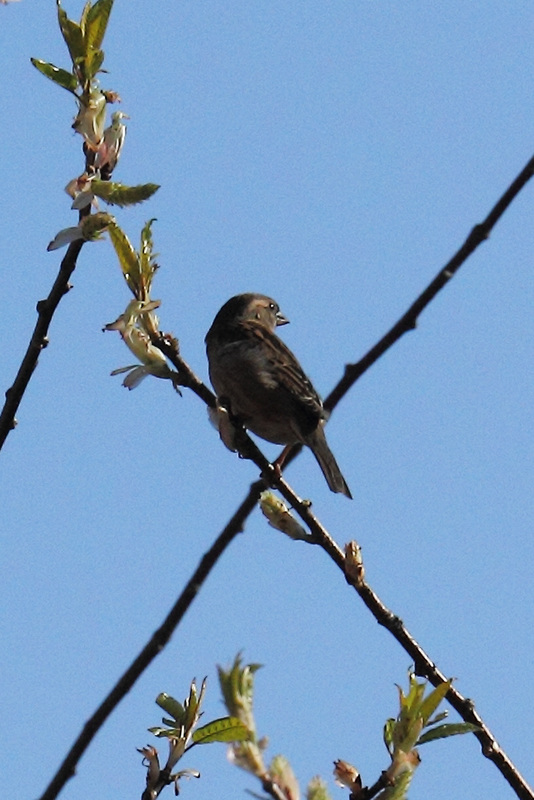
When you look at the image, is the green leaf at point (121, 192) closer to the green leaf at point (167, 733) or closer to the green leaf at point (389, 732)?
the green leaf at point (167, 733)

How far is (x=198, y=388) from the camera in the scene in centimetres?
367

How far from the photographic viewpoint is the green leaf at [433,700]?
354cm

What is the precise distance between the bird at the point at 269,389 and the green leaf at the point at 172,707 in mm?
2722

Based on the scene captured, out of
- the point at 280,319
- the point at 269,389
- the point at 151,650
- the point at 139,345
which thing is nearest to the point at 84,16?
the point at 139,345

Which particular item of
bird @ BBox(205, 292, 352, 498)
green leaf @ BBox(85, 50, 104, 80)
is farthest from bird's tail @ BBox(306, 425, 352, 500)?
green leaf @ BBox(85, 50, 104, 80)

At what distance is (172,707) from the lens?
3.92 m

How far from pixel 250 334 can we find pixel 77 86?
4.24 metres

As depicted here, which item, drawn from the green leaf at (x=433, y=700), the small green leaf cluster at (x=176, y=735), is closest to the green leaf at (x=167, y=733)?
the small green leaf cluster at (x=176, y=735)

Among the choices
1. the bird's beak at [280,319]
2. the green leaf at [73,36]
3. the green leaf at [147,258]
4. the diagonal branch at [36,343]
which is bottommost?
the diagonal branch at [36,343]

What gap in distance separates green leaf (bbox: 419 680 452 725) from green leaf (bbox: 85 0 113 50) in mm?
2127

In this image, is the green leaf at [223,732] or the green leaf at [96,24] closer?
the green leaf at [223,732]

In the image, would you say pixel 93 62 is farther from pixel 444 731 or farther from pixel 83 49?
pixel 444 731

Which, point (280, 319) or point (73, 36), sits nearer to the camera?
point (73, 36)

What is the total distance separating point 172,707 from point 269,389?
3560mm
